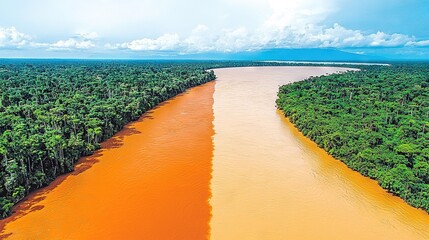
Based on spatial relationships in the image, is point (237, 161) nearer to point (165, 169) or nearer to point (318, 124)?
point (165, 169)

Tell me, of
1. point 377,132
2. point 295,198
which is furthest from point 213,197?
point 377,132

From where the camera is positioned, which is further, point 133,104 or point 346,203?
point 133,104

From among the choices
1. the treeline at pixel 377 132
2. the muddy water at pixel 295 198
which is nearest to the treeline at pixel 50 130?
the muddy water at pixel 295 198

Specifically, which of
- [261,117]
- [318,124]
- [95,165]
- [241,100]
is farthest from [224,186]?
[241,100]

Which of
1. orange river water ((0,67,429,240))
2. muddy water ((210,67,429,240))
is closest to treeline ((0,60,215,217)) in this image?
orange river water ((0,67,429,240))

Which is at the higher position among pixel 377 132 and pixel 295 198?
pixel 377 132

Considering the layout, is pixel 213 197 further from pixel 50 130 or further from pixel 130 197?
pixel 50 130
